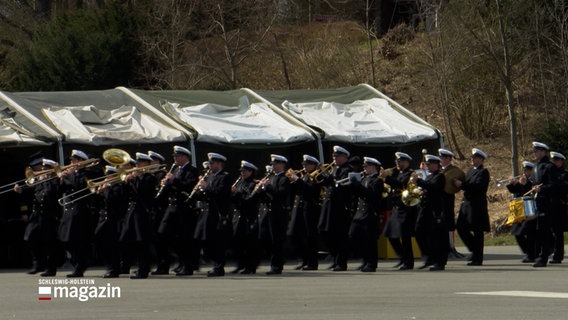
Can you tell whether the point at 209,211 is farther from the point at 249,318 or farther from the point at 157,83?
the point at 157,83

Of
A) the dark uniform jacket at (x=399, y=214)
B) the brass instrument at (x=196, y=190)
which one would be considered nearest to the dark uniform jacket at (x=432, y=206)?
the dark uniform jacket at (x=399, y=214)

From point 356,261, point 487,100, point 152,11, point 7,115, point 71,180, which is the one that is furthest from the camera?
point 152,11

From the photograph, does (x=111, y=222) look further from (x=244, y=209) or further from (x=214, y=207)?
(x=244, y=209)

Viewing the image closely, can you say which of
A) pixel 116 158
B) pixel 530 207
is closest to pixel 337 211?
pixel 530 207

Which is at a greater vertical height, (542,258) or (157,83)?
(157,83)

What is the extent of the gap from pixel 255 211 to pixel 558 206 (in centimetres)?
459

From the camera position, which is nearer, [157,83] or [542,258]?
[542,258]

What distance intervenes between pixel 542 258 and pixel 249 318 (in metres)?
8.44

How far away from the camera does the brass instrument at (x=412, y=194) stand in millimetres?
19531

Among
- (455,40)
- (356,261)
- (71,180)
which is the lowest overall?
(356,261)

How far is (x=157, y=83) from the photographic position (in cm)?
3628

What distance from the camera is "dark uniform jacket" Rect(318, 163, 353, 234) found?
19.6 meters

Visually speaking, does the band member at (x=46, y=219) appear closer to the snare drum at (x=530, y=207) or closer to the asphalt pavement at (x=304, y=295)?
the asphalt pavement at (x=304, y=295)

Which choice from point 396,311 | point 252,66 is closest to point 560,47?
point 252,66
